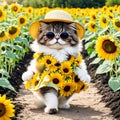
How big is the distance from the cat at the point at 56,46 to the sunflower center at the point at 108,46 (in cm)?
55

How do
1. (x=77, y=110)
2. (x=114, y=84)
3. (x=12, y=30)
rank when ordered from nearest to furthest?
(x=114, y=84)
(x=77, y=110)
(x=12, y=30)

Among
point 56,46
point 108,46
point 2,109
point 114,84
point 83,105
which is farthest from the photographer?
point 83,105

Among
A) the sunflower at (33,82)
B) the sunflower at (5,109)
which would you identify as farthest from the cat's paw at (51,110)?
the sunflower at (5,109)

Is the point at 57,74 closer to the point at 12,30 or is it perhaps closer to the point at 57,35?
the point at 57,35

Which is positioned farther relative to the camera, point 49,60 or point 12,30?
point 12,30

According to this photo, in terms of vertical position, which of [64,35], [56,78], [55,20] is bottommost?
[56,78]

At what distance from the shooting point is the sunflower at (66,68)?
17.0 ft

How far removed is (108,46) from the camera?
474cm

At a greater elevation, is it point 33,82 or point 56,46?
point 56,46

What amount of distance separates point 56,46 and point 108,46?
0.61 m

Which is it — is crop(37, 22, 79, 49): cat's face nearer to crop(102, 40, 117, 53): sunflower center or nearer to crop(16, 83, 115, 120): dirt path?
crop(102, 40, 117, 53): sunflower center

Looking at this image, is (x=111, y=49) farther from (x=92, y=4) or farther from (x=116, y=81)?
(x=92, y=4)

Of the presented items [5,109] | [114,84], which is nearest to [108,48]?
[114,84]

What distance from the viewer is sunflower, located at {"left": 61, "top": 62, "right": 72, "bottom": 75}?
17.0 feet
